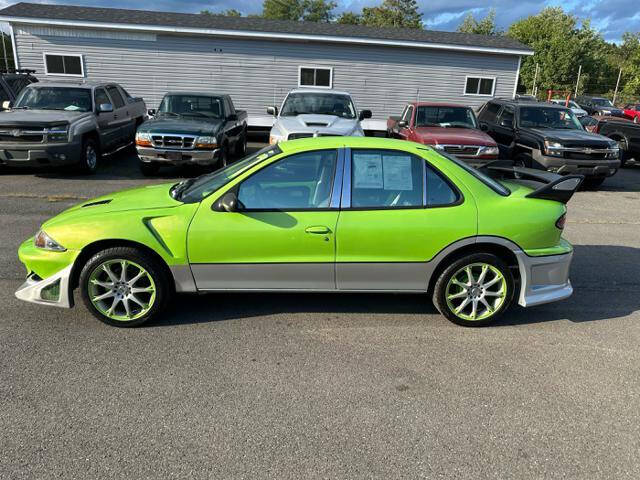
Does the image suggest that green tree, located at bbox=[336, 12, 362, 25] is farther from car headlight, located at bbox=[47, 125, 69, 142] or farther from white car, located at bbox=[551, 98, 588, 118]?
car headlight, located at bbox=[47, 125, 69, 142]

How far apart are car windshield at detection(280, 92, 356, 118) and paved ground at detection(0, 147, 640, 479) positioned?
6.92 m

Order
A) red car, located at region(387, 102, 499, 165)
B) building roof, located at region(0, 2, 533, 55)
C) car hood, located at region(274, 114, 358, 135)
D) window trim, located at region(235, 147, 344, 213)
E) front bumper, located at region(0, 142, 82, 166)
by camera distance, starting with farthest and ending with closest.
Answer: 1. building roof, located at region(0, 2, 533, 55)
2. red car, located at region(387, 102, 499, 165)
3. car hood, located at region(274, 114, 358, 135)
4. front bumper, located at region(0, 142, 82, 166)
5. window trim, located at region(235, 147, 344, 213)

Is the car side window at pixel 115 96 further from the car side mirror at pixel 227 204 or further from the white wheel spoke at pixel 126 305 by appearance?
the car side mirror at pixel 227 204

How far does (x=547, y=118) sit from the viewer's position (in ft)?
37.7

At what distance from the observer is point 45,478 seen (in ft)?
7.95

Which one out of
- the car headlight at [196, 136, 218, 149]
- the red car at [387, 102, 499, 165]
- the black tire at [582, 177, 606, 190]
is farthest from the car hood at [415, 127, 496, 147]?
the car headlight at [196, 136, 218, 149]

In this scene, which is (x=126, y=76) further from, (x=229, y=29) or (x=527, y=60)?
(x=527, y=60)

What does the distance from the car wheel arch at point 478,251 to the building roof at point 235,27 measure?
584 inches

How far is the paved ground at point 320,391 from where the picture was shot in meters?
2.60

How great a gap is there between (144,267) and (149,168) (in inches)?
277

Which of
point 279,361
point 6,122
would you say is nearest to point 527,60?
point 6,122

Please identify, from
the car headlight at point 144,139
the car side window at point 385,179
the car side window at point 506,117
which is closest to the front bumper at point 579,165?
the car side window at point 506,117

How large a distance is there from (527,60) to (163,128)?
48890mm

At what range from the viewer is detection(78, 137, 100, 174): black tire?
10030 millimetres
